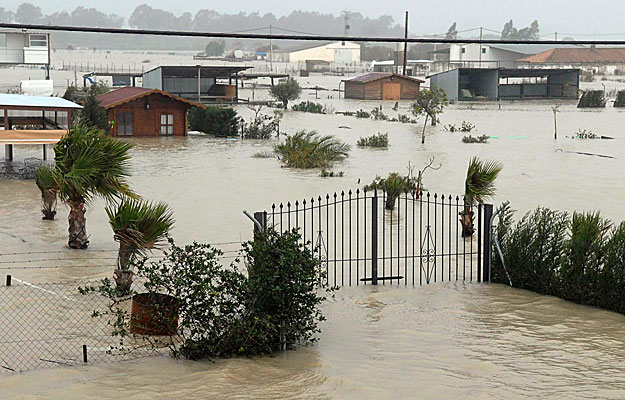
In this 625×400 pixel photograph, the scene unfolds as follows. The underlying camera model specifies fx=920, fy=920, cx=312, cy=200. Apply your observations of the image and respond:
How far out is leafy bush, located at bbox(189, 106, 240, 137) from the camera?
145ft

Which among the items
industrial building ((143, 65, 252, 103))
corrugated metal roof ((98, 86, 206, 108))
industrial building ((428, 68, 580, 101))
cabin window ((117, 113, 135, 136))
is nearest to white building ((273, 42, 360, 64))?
industrial building ((428, 68, 580, 101))

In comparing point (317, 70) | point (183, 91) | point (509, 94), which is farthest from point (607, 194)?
point (317, 70)

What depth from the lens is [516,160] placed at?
34969 mm

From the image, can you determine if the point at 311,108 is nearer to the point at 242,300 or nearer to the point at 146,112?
the point at 146,112

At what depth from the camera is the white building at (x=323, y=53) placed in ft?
580

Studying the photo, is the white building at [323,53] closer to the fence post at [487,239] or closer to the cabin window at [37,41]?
the cabin window at [37,41]

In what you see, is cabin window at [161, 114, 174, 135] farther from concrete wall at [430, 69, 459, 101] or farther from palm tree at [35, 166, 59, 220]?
concrete wall at [430, 69, 459, 101]

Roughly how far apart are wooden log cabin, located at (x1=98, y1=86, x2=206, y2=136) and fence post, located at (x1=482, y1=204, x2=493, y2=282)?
3012cm

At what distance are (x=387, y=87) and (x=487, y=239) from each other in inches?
2572

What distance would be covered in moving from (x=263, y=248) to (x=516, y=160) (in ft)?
86.7

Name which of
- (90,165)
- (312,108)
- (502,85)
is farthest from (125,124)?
(502,85)

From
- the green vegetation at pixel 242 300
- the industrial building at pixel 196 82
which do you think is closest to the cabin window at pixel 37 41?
the industrial building at pixel 196 82

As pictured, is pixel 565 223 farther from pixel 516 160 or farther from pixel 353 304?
pixel 516 160

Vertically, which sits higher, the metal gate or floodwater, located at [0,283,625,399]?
the metal gate
